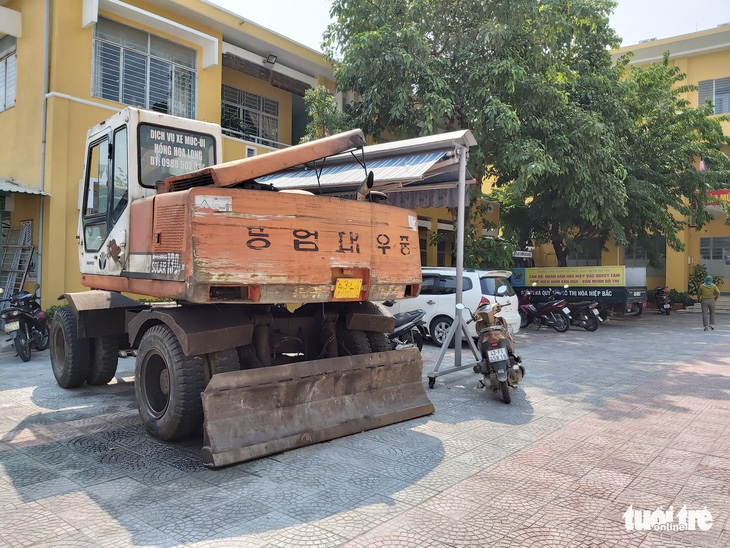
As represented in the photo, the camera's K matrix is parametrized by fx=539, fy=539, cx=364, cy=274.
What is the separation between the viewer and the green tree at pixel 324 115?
46.1ft

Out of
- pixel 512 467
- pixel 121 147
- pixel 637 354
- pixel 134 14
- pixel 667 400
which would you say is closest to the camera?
pixel 512 467

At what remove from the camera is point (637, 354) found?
10.4 m

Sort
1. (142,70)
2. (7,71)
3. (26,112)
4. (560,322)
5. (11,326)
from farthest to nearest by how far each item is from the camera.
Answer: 1. (560,322)
2. (7,71)
3. (142,70)
4. (26,112)
5. (11,326)

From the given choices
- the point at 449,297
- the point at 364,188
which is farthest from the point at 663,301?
the point at 364,188

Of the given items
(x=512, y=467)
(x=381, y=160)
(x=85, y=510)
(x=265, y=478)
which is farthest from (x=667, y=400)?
(x=85, y=510)

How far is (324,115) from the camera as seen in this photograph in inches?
554

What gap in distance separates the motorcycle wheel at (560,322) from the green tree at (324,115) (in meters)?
7.47

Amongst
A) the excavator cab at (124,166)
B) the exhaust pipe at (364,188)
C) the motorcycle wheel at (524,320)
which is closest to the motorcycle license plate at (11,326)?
the excavator cab at (124,166)

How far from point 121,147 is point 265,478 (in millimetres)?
3558

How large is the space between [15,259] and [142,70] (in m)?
5.02

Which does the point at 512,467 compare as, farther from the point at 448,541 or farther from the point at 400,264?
the point at 400,264

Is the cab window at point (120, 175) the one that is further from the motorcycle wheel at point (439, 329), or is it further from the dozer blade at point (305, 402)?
the motorcycle wheel at point (439, 329)

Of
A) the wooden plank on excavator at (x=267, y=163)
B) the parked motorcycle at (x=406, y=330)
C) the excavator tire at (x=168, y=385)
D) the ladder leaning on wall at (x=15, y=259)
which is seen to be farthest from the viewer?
the ladder leaning on wall at (x=15, y=259)

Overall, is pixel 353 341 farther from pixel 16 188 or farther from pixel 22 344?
pixel 16 188
